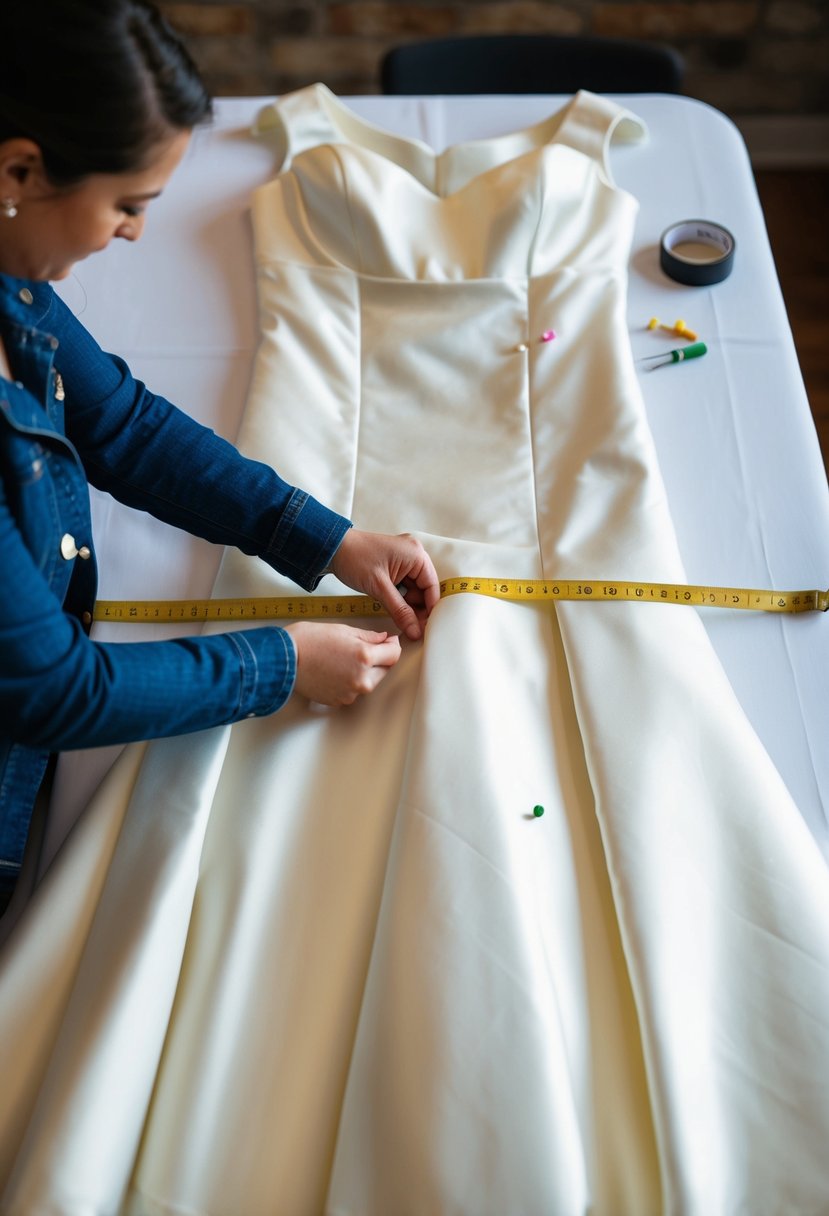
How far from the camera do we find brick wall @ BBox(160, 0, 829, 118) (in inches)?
132

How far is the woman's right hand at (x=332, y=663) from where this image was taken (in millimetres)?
1326

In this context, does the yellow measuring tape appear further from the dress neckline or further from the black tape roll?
the dress neckline

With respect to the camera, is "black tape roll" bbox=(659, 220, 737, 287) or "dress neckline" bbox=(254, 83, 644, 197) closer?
"black tape roll" bbox=(659, 220, 737, 287)

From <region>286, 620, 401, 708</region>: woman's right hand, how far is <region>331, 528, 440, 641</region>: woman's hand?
88 mm

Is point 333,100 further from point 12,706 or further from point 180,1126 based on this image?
point 180,1126

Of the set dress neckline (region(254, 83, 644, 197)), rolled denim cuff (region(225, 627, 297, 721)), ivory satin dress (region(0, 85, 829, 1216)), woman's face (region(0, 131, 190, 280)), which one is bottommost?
ivory satin dress (region(0, 85, 829, 1216))

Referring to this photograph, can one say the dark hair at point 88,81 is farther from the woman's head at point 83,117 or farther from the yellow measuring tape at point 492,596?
the yellow measuring tape at point 492,596

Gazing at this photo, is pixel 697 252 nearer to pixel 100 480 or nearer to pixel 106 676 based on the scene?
pixel 100 480

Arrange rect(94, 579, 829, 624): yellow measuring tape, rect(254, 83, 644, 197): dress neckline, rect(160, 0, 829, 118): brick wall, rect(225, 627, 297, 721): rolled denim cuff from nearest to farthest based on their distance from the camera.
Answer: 1. rect(225, 627, 297, 721): rolled denim cuff
2. rect(94, 579, 829, 624): yellow measuring tape
3. rect(254, 83, 644, 197): dress neckline
4. rect(160, 0, 829, 118): brick wall

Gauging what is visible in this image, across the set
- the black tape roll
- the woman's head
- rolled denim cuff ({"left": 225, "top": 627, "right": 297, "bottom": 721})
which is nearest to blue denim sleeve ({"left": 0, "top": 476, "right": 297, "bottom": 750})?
rolled denim cuff ({"left": 225, "top": 627, "right": 297, "bottom": 721})

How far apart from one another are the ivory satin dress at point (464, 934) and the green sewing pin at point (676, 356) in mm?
212

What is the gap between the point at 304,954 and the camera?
1.17 meters

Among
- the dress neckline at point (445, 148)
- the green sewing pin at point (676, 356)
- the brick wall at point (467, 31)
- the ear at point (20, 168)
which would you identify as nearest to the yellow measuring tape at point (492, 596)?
the green sewing pin at point (676, 356)

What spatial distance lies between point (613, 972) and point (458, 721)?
313 millimetres
